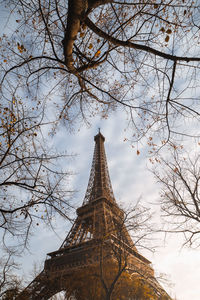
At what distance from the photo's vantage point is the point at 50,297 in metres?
22.0

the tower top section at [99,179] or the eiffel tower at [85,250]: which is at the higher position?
the tower top section at [99,179]

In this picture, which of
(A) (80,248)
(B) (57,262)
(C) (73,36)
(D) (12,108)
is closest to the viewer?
(C) (73,36)

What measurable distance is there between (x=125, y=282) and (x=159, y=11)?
19.2m

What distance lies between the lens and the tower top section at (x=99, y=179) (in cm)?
3272

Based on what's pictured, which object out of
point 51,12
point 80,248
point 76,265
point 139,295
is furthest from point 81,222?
point 51,12

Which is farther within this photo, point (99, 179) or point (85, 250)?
point (99, 179)

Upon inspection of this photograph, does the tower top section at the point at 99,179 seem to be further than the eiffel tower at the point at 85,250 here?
Yes

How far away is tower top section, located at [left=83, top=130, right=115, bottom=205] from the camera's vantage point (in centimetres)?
3272

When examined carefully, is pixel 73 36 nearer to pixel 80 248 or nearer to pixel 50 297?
pixel 80 248

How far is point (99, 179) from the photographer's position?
38.1m

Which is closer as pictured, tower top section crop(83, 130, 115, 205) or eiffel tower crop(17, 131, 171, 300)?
eiffel tower crop(17, 131, 171, 300)

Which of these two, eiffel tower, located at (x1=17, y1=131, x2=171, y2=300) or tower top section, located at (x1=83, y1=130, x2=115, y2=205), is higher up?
tower top section, located at (x1=83, y1=130, x2=115, y2=205)

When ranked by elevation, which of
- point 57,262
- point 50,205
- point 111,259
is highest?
point 57,262

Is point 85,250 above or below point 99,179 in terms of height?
below
